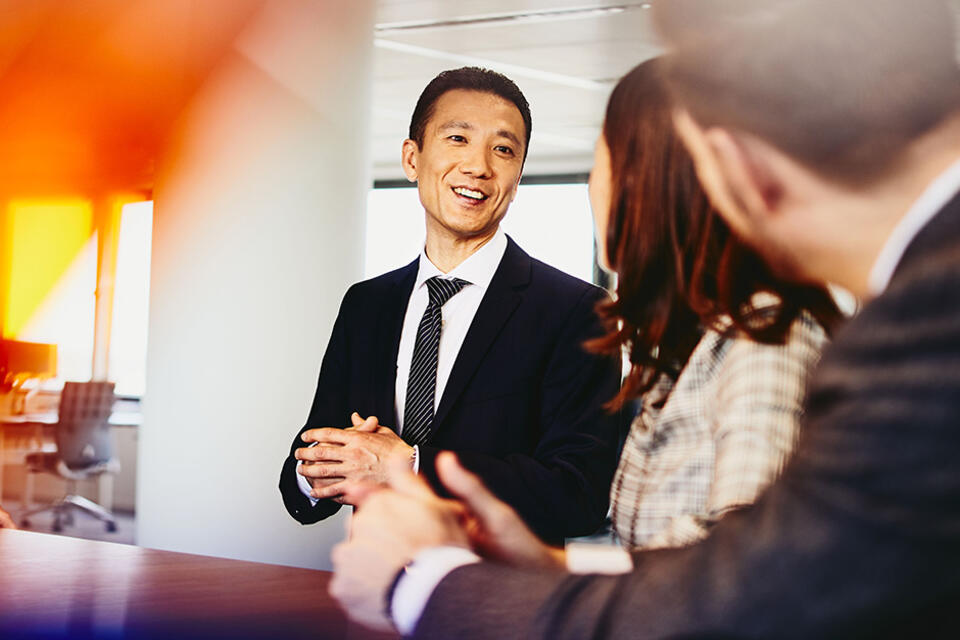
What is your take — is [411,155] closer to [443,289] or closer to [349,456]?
[443,289]

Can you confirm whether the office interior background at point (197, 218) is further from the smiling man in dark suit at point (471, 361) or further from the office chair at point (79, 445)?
the office chair at point (79, 445)

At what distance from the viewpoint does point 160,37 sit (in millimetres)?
3559

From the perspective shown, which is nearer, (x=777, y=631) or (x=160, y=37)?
(x=777, y=631)

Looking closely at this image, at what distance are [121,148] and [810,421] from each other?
3.65 metres

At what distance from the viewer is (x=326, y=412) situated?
174 cm

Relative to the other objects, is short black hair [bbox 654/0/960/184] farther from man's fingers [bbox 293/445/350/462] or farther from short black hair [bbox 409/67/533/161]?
short black hair [bbox 409/67/533/161]

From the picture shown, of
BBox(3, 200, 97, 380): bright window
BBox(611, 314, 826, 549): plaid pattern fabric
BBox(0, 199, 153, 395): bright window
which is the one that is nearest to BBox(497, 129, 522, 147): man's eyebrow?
BBox(611, 314, 826, 549): plaid pattern fabric

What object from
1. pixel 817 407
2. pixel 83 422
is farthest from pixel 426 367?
pixel 83 422

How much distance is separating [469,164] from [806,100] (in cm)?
120

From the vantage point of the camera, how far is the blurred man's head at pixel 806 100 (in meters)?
0.63

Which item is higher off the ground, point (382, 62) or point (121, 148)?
point (382, 62)

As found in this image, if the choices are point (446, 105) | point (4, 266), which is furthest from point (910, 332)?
point (4, 266)

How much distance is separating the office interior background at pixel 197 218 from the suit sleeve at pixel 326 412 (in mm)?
1170

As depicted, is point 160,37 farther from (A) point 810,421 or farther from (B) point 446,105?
(A) point 810,421
